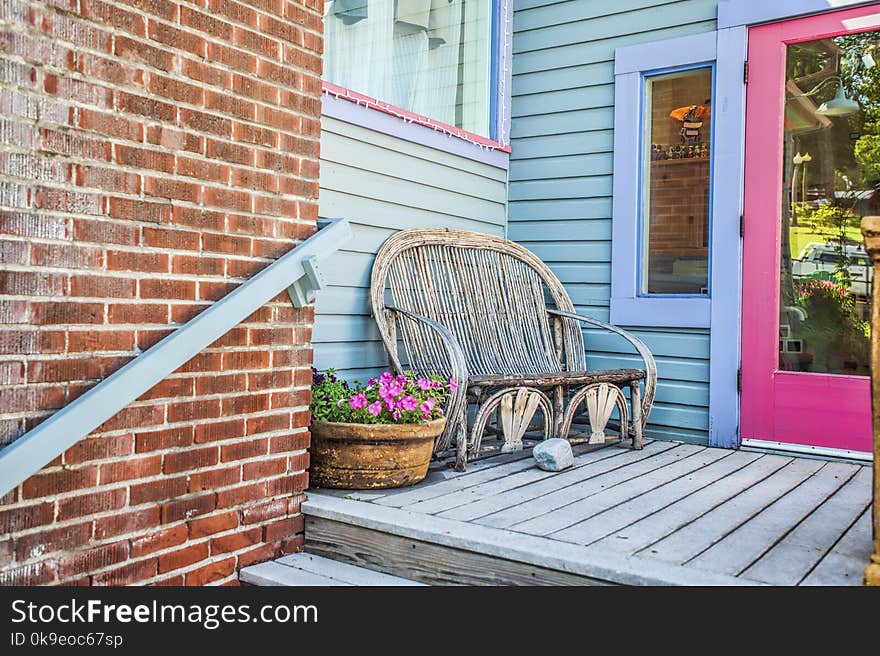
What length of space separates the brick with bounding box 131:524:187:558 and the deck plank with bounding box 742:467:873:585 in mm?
1431

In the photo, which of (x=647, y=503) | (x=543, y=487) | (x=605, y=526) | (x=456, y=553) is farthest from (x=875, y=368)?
(x=543, y=487)

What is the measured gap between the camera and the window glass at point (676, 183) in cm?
384

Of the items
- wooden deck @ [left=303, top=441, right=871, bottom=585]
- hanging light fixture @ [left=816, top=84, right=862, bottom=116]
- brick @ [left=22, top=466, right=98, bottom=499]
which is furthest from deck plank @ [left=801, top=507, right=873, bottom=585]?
hanging light fixture @ [left=816, top=84, right=862, bottom=116]

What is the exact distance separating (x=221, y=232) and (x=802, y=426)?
2.68m

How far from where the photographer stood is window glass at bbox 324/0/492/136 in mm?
3449

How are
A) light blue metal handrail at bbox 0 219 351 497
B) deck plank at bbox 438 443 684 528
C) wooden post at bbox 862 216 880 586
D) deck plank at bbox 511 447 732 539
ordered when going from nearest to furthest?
1. light blue metal handrail at bbox 0 219 351 497
2. wooden post at bbox 862 216 880 586
3. deck plank at bbox 511 447 732 539
4. deck plank at bbox 438 443 684 528

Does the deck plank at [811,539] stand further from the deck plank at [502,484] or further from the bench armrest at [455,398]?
the bench armrest at [455,398]

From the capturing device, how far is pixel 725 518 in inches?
95.3

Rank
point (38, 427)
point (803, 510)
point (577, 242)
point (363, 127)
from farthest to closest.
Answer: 1. point (577, 242)
2. point (363, 127)
3. point (803, 510)
4. point (38, 427)

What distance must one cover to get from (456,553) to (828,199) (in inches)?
96.3

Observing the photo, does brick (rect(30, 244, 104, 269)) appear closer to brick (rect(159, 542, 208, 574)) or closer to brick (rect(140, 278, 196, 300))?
brick (rect(140, 278, 196, 300))
